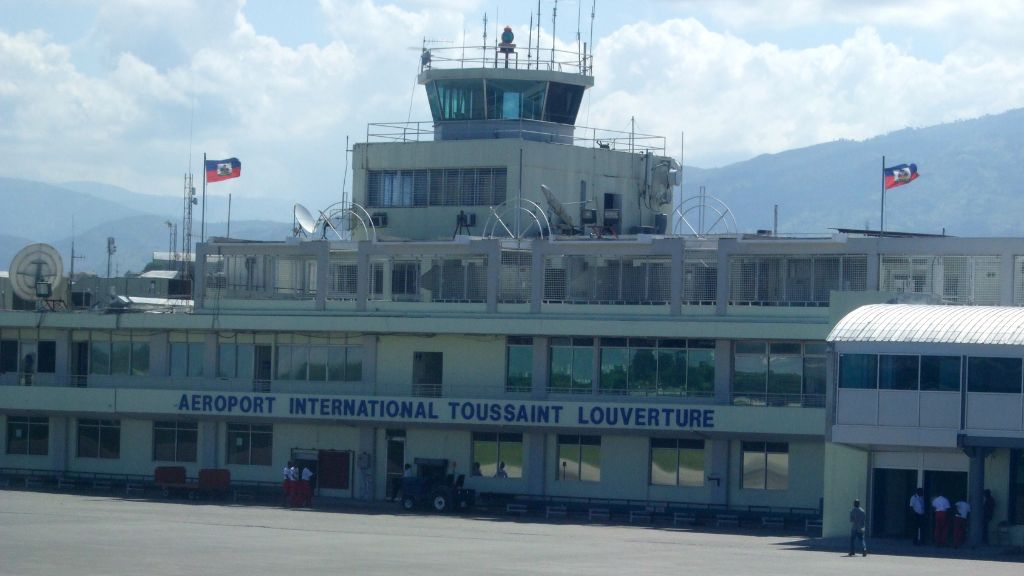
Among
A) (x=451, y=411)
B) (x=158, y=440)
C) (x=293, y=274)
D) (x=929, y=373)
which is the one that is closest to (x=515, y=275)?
(x=451, y=411)

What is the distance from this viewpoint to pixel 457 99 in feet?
237

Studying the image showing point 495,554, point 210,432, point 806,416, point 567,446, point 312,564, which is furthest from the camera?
point 210,432

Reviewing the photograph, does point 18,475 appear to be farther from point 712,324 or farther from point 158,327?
point 712,324

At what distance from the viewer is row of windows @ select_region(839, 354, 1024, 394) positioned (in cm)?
4519

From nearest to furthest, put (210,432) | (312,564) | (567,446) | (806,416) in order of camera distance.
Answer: (312,564), (806,416), (567,446), (210,432)

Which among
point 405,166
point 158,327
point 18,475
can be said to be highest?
point 405,166

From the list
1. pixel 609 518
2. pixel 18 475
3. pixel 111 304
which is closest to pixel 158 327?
pixel 111 304

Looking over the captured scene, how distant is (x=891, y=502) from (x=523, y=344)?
61.8ft

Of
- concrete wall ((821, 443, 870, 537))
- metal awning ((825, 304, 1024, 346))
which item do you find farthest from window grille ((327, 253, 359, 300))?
metal awning ((825, 304, 1024, 346))

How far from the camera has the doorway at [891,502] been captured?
4822 centimetres

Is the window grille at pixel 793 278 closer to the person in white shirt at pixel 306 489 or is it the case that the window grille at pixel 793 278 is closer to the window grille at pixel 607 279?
the window grille at pixel 607 279

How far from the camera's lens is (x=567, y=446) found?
6219 cm

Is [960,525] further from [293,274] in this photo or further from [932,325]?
[293,274]

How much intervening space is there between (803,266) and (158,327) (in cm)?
2740
